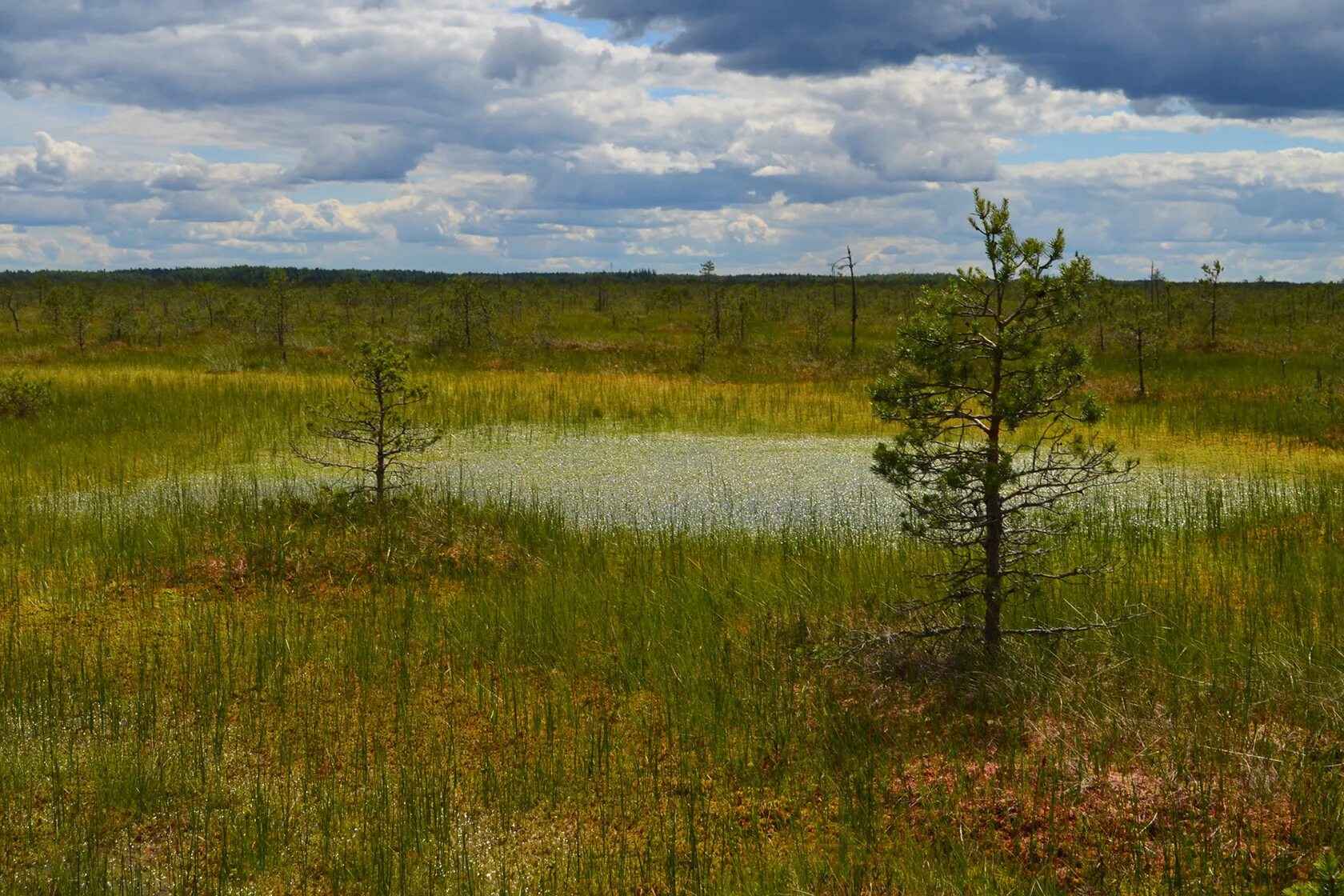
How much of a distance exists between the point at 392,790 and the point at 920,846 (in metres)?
2.59

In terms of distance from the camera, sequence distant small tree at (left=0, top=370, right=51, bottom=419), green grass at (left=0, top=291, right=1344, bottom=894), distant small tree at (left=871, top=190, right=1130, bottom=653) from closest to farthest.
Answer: green grass at (left=0, top=291, right=1344, bottom=894) < distant small tree at (left=871, top=190, right=1130, bottom=653) < distant small tree at (left=0, top=370, right=51, bottom=419)

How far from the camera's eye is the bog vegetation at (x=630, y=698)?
13.5 ft

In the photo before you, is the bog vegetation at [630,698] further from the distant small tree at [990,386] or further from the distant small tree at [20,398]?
the distant small tree at [20,398]

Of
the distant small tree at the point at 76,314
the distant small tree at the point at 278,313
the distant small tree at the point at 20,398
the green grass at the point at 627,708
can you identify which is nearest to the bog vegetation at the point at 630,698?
the green grass at the point at 627,708

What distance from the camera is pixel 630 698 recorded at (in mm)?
5832

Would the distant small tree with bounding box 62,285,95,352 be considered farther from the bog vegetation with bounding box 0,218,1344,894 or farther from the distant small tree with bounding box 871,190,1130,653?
the distant small tree with bounding box 871,190,1130,653

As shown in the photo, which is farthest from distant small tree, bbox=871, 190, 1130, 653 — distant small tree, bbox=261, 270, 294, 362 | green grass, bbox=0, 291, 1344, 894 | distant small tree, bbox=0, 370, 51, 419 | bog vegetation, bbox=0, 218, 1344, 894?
distant small tree, bbox=261, 270, 294, 362

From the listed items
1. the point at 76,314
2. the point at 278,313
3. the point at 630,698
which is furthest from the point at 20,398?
the point at 76,314

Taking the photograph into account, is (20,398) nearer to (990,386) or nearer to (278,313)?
(278,313)

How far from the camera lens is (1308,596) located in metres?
6.79

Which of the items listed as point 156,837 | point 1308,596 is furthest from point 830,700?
point 1308,596

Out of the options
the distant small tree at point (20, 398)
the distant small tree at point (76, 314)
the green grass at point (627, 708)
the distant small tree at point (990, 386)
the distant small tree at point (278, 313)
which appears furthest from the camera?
the distant small tree at point (76, 314)

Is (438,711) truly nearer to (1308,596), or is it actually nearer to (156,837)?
(156,837)

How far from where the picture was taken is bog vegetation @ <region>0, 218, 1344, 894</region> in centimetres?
411
